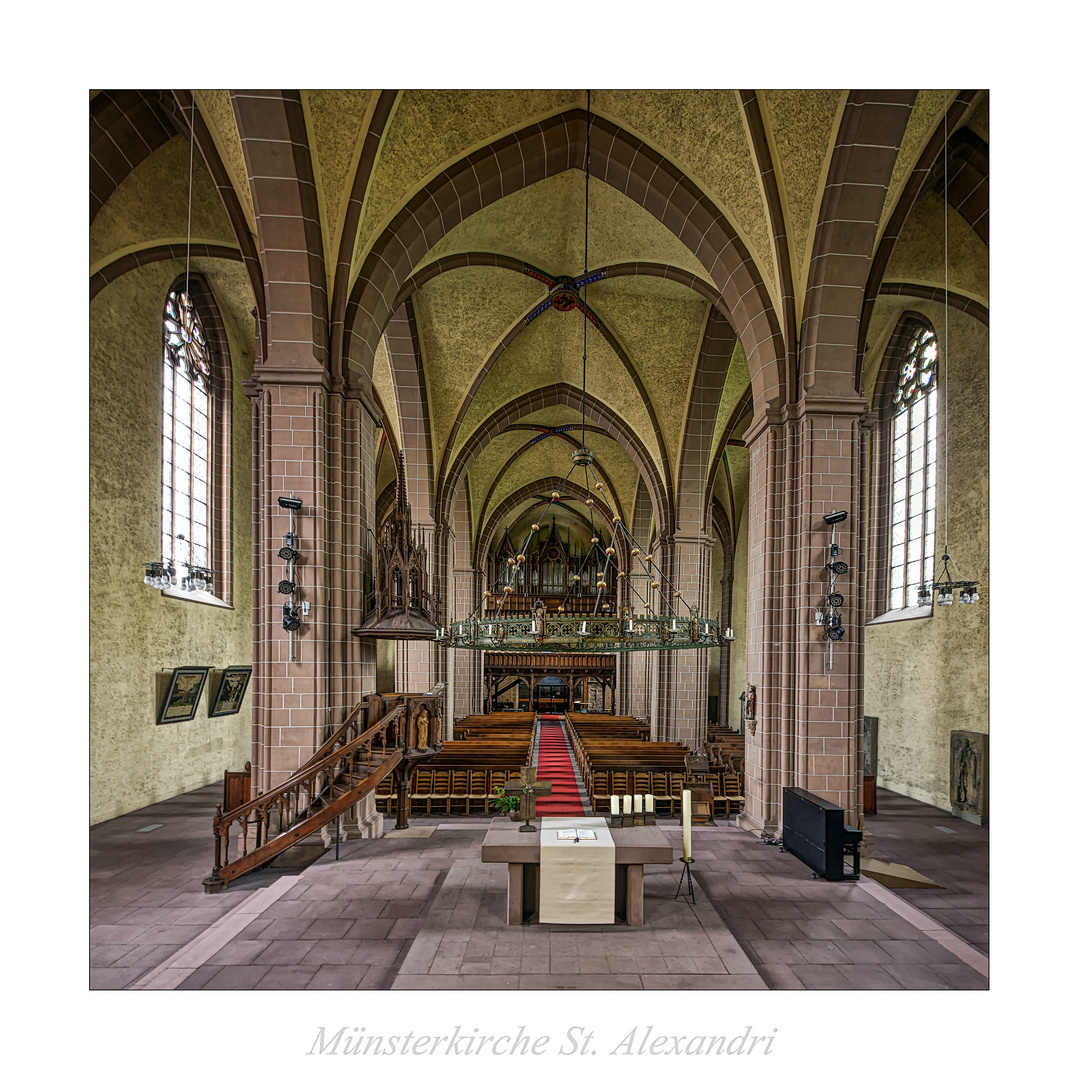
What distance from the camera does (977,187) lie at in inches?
393

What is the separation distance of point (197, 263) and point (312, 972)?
1277cm

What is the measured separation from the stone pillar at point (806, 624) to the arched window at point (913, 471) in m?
5.48

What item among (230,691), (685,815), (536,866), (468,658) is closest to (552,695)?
(468,658)

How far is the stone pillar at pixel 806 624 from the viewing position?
8469mm

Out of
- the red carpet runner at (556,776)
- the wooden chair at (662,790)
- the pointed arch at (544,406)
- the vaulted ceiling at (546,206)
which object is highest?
the vaulted ceiling at (546,206)

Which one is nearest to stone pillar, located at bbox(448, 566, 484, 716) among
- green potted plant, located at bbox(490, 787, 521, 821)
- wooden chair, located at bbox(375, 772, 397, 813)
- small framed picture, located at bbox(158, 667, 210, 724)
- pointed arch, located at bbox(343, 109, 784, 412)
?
small framed picture, located at bbox(158, 667, 210, 724)

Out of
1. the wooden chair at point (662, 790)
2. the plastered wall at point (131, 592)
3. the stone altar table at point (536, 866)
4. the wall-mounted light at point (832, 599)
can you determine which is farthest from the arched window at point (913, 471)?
the plastered wall at point (131, 592)

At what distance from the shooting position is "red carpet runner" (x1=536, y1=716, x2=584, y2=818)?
12.1 meters

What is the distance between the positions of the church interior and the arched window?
3.3 inches

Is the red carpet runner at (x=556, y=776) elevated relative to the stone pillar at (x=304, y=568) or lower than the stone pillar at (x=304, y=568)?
lower

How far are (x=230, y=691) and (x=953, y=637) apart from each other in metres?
14.5

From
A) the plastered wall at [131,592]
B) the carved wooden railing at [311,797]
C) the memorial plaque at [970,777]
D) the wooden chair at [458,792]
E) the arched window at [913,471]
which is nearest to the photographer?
the carved wooden railing at [311,797]

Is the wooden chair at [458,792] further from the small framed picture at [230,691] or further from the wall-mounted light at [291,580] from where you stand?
the small framed picture at [230,691]

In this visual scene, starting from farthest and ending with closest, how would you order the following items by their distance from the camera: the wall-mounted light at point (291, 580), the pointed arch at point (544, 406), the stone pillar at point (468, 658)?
the stone pillar at point (468, 658) → the pointed arch at point (544, 406) → the wall-mounted light at point (291, 580)
